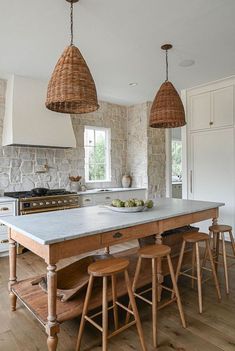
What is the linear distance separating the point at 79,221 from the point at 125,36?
2.16m

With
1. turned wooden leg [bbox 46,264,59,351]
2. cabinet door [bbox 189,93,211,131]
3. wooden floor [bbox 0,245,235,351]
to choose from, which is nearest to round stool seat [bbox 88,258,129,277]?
turned wooden leg [bbox 46,264,59,351]

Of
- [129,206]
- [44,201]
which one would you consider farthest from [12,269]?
[44,201]

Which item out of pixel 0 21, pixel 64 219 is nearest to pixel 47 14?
pixel 0 21

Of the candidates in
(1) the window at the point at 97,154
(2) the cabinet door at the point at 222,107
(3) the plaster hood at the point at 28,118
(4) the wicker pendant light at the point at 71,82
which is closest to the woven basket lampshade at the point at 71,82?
(4) the wicker pendant light at the point at 71,82

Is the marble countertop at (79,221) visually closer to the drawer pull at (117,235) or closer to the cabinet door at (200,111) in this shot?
the drawer pull at (117,235)

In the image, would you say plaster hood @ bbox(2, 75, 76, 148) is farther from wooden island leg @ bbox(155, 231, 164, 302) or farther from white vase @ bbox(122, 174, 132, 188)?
wooden island leg @ bbox(155, 231, 164, 302)

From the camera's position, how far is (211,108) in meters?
4.54

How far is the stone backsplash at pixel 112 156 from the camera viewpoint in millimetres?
4500

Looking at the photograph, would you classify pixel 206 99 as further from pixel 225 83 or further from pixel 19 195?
pixel 19 195

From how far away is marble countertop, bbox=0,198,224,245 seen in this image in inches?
70.7

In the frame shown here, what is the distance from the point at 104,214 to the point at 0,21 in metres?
2.22

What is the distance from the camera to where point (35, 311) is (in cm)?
195

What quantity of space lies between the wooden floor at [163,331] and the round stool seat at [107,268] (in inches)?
24.0

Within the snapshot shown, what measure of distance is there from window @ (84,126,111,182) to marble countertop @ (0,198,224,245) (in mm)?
2908
